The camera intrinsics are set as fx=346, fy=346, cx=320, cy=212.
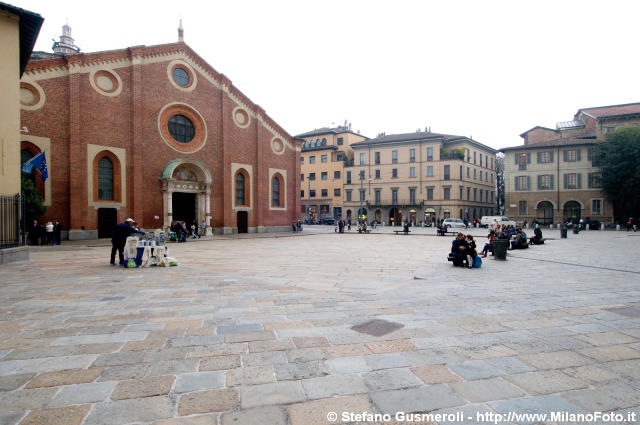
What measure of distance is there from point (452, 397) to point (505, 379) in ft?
2.30

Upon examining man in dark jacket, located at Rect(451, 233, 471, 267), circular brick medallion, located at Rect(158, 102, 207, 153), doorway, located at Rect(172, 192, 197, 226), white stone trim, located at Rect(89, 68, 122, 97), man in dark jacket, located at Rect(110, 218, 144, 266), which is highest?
white stone trim, located at Rect(89, 68, 122, 97)

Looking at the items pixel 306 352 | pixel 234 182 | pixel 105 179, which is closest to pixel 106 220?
pixel 105 179

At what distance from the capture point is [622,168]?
38.0m

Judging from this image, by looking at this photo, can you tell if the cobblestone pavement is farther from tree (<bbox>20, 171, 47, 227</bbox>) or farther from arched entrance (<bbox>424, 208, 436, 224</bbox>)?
arched entrance (<bbox>424, 208, 436, 224</bbox>)

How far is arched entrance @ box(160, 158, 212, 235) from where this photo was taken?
26016 millimetres

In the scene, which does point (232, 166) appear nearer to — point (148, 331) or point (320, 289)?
point (320, 289)

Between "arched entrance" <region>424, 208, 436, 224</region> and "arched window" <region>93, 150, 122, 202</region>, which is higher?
"arched window" <region>93, 150, 122, 202</region>

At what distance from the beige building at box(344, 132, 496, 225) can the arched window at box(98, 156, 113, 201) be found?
110 ft

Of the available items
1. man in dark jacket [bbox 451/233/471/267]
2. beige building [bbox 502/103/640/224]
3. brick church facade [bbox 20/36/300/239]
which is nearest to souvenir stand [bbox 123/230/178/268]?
man in dark jacket [bbox 451/233/471/267]

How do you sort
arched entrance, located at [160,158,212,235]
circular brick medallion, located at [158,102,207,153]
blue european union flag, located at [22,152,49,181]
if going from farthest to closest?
1. circular brick medallion, located at [158,102,207,153]
2. arched entrance, located at [160,158,212,235]
3. blue european union flag, located at [22,152,49,181]

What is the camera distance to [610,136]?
39.1 meters

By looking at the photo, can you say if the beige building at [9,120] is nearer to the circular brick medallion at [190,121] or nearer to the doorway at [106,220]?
the doorway at [106,220]

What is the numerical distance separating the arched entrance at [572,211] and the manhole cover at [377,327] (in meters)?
48.9

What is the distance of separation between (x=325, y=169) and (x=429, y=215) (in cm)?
2005
